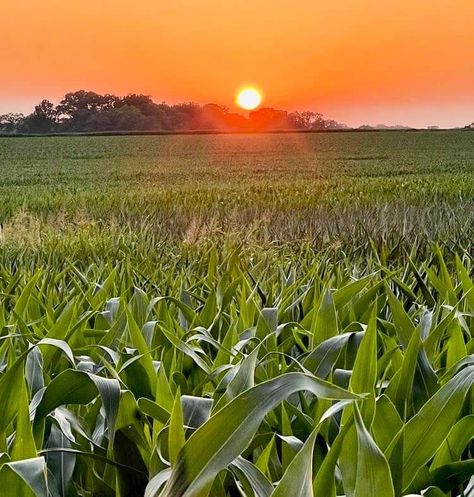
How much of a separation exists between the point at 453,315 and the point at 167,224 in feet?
19.2

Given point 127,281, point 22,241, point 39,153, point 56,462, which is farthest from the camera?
point 39,153

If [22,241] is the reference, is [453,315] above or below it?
above

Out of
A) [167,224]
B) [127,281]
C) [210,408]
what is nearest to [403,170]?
[167,224]

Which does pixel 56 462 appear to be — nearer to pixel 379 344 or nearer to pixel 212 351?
pixel 212 351

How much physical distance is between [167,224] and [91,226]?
94cm

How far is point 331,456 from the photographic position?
0.81m

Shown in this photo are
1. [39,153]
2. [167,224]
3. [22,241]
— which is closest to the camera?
[22,241]

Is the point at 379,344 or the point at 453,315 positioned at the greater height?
the point at 453,315

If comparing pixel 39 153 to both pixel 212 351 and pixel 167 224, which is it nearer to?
pixel 167 224

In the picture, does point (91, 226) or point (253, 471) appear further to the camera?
point (91, 226)

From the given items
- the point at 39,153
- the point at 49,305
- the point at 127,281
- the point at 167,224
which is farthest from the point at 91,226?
the point at 39,153

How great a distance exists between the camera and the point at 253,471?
0.83m

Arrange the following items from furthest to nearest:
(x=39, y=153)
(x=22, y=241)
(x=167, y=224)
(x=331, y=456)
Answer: (x=39, y=153) → (x=167, y=224) → (x=22, y=241) → (x=331, y=456)

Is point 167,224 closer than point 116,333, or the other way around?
point 116,333
